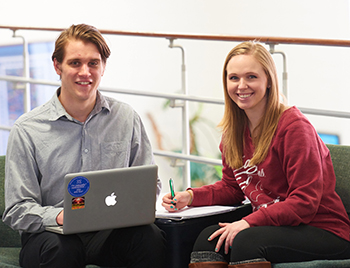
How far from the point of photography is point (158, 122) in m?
5.88

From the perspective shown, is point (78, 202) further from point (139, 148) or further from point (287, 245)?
point (287, 245)

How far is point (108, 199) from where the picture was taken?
1.49m

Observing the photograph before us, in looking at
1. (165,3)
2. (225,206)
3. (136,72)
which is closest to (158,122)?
(136,72)

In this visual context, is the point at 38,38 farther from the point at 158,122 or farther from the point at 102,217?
the point at 102,217

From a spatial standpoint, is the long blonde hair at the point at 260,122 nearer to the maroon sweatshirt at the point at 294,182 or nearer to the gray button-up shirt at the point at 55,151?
the maroon sweatshirt at the point at 294,182

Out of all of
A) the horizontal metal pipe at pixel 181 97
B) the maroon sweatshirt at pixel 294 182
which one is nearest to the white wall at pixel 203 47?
the horizontal metal pipe at pixel 181 97

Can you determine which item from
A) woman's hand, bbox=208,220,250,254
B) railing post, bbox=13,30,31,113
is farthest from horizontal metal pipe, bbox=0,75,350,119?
woman's hand, bbox=208,220,250,254

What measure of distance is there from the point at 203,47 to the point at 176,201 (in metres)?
4.57

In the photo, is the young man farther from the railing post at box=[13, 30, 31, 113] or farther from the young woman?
the railing post at box=[13, 30, 31, 113]

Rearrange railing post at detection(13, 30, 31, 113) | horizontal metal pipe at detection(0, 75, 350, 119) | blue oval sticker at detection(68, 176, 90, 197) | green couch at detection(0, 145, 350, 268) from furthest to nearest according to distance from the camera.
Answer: railing post at detection(13, 30, 31, 113), horizontal metal pipe at detection(0, 75, 350, 119), green couch at detection(0, 145, 350, 268), blue oval sticker at detection(68, 176, 90, 197)

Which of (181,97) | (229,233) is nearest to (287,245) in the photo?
(229,233)

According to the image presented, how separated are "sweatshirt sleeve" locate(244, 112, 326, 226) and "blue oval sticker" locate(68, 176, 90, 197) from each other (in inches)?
18.7

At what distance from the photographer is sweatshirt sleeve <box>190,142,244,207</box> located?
5.87 feet

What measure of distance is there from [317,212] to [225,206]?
1.10ft
